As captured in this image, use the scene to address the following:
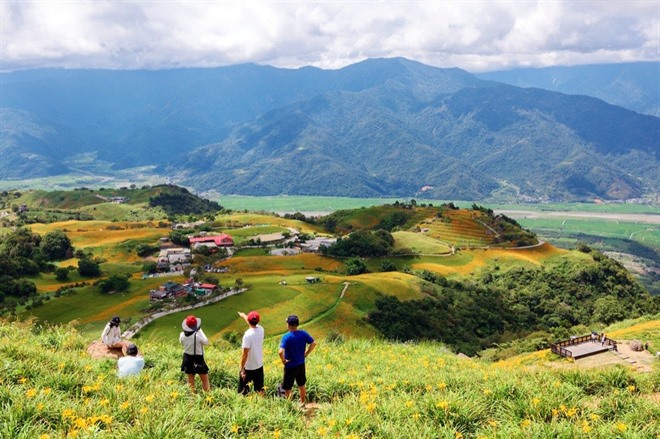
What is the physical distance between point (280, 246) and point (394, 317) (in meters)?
48.8

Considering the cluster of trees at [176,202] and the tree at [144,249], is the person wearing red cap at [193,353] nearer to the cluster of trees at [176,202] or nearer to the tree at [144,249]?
the tree at [144,249]

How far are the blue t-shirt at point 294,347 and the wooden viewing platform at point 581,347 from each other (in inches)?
815

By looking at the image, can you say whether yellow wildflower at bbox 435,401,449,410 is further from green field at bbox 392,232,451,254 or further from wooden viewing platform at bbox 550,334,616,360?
green field at bbox 392,232,451,254

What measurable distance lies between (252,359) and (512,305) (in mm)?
71744

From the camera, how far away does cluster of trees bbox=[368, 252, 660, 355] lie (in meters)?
51.5

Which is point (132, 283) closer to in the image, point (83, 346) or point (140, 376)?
point (83, 346)

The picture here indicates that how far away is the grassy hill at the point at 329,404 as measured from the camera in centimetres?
808

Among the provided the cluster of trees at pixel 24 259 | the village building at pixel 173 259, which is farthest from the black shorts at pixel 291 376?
the village building at pixel 173 259

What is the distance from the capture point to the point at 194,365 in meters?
11.3

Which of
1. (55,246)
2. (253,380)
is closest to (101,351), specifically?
(253,380)

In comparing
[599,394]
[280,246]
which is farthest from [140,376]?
[280,246]

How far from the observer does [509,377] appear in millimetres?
11422

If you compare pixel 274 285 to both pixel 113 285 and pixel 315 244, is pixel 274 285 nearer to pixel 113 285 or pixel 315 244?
pixel 113 285

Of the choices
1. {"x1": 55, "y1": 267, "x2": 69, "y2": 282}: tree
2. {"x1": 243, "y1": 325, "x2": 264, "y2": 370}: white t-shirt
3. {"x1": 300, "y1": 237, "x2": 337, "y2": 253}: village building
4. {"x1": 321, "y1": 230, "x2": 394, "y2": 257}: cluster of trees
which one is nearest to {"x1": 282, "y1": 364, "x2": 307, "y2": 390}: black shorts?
{"x1": 243, "y1": 325, "x2": 264, "y2": 370}: white t-shirt
